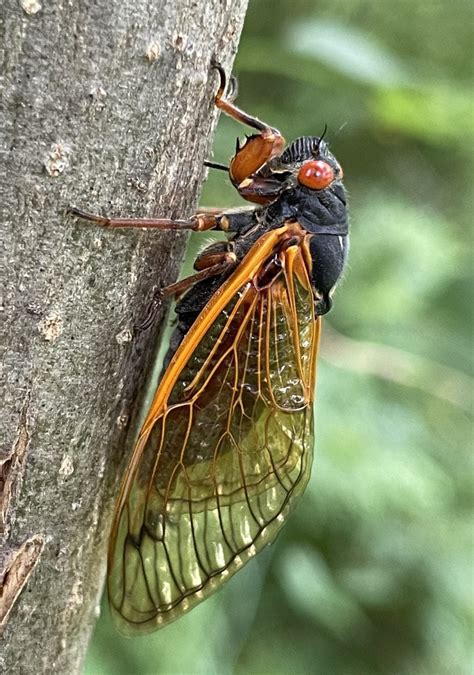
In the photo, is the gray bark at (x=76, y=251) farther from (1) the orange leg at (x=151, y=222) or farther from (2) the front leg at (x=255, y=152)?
(2) the front leg at (x=255, y=152)

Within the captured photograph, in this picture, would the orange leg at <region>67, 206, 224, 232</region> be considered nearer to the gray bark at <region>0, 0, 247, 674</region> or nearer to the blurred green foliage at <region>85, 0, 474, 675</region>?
the gray bark at <region>0, 0, 247, 674</region>

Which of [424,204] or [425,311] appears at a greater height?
[424,204]

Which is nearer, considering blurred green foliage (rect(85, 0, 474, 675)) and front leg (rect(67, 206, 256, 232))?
front leg (rect(67, 206, 256, 232))

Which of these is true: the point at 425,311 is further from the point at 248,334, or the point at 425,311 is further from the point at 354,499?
the point at 248,334

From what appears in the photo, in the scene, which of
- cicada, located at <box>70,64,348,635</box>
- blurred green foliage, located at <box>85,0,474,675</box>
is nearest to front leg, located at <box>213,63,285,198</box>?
cicada, located at <box>70,64,348,635</box>

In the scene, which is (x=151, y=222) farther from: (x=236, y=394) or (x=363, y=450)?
(x=363, y=450)

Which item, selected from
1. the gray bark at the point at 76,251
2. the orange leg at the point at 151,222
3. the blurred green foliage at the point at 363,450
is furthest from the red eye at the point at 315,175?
the blurred green foliage at the point at 363,450

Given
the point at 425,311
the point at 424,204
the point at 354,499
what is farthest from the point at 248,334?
the point at 424,204
